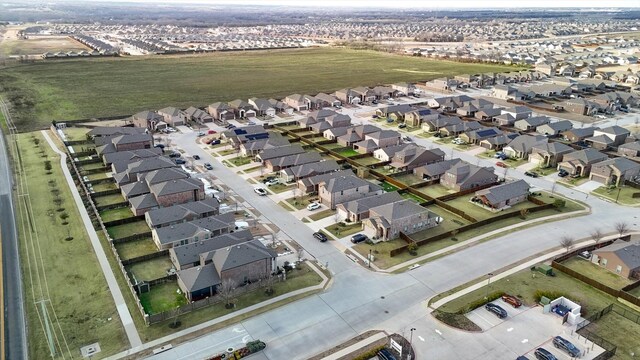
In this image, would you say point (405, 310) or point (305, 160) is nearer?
point (405, 310)

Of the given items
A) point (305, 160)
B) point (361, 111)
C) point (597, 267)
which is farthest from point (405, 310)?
point (361, 111)

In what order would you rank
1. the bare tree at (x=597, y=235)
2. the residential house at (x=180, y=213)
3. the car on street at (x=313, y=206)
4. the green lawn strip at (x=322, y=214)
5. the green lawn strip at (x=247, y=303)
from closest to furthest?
1. the green lawn strip at (x=247, y=303)
2. the bare tree at (x=597, y=235)
3. the residential house at (x=180, y=213)
4. the green lawn strip at (x=322, y=214)
5. the car on street at (x=313, y=206)

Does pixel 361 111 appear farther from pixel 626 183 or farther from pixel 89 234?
pixel 89 234

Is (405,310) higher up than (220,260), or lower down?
lower down

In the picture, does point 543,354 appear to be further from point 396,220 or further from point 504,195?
A: point 504,195

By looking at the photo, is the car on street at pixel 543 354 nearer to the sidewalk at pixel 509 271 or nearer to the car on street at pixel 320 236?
the sidewalk at pixel 509 271

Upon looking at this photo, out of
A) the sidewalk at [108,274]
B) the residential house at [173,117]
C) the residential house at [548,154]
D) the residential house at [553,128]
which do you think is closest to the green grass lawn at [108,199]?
the sidewalk at [108,274]

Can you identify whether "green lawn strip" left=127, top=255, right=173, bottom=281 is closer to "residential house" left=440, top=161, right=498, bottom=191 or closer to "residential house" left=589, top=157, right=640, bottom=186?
"residential house" left=440, top=161, right=498, bottom=191
